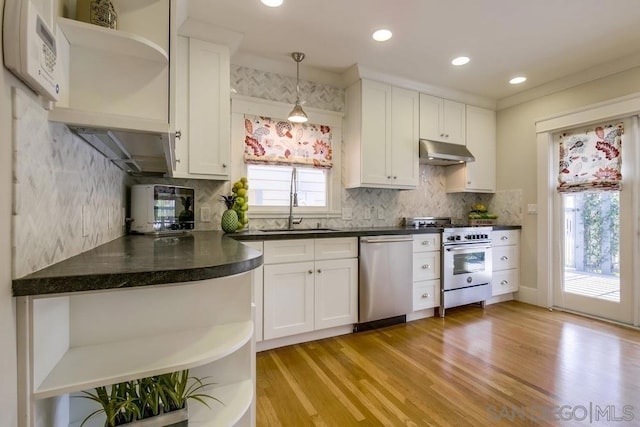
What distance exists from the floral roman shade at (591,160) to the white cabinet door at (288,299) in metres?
3.02

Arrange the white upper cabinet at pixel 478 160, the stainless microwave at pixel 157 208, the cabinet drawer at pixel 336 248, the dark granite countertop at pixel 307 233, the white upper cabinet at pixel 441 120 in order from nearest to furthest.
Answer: the stainless microwave at pixel 157 208 < the dark granite countertop at pixel 307 233 < the cabinet drawer at pixel 336 248 < the white upper cabinet at pixel 441 120 < the white upper cabinet at pixel 478 160

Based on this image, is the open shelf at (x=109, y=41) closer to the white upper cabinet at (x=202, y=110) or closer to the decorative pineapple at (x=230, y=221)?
the white upper cabinet at (x=202, y=110)

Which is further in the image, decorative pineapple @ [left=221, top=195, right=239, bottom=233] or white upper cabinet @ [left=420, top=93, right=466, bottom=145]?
white upper cabinet @ [left=420, top=93, right=466, bottom=145]

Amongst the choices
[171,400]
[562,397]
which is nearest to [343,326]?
[562,397]

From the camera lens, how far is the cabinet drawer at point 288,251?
2.40m

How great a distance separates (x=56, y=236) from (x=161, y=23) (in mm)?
793

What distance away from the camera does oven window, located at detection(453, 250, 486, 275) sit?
10.8ft

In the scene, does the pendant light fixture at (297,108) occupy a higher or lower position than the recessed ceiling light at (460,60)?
lower

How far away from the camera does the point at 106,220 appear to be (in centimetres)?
164

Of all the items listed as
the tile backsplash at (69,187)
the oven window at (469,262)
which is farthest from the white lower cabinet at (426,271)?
the tile backsplash at (69,187)

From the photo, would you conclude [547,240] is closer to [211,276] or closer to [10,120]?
[211,276]

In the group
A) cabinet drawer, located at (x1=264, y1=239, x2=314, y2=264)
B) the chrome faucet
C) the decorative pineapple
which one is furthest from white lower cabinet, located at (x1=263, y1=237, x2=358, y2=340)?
the chrome faucet

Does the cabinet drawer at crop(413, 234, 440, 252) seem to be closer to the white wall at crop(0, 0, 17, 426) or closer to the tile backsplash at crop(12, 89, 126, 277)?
the tile backsplash at crop(12, 89, 126, 277)

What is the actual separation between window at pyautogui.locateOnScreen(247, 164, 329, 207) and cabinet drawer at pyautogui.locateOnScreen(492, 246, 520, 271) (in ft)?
7.03
